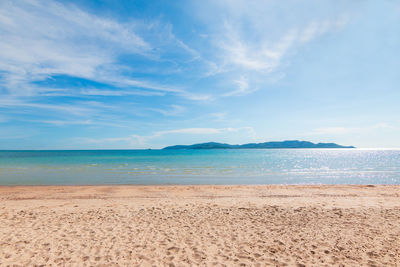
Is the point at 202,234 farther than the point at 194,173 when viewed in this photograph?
No

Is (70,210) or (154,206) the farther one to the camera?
(154,206)

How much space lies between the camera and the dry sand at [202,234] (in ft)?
20.6

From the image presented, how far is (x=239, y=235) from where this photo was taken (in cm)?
785

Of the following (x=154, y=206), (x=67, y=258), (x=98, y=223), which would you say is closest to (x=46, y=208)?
(x=98, y=223)

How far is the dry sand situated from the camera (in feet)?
20.6

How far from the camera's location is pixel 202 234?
7977 mm

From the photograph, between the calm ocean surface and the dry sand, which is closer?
the dry sand

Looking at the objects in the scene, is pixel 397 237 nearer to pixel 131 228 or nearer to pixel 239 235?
pixel 239 235

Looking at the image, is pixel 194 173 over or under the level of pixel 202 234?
under

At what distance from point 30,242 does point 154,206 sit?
5543 millimetres

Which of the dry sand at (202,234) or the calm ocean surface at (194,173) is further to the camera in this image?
the calm ocean surface at (194,173)

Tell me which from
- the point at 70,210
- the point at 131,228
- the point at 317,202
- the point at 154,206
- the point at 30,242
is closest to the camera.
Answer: the point at 30,242

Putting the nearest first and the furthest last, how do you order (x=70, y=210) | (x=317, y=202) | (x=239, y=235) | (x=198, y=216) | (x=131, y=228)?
(x=239, y=235), (x=131, y=228), (x=198, y=216), (x=70, y=210), (x=317, y=202)

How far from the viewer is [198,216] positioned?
32.9 ft
